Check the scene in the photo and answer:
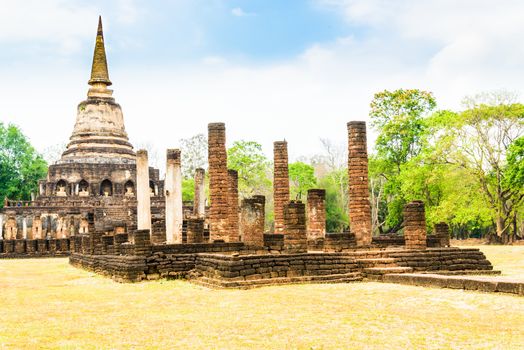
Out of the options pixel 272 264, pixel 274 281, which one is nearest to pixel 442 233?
pixel 272 264

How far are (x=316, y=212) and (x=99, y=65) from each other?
96.8ft

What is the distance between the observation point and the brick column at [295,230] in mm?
13461

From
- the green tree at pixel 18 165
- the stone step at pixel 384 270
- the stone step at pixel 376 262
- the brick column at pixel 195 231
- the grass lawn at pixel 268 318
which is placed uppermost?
the green tree at pixel 18 165

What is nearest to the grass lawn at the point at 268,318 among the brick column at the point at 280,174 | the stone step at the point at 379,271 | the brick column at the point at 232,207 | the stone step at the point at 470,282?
the stone step at the point at 470,282

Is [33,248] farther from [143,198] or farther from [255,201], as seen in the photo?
[255,201]

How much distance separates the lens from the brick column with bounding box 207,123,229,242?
667 inches

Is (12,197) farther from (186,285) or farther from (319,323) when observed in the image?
(319,323)

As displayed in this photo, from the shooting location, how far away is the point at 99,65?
42750mm

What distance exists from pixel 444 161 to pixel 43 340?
2878 cm

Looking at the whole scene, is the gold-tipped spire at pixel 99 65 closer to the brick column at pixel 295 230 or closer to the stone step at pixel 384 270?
the brick column at pixel 295 230

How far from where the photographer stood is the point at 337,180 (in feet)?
151

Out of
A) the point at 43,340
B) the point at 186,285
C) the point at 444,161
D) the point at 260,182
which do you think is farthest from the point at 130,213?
the point at 43,340

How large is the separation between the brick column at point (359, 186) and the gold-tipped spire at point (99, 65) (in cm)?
3024

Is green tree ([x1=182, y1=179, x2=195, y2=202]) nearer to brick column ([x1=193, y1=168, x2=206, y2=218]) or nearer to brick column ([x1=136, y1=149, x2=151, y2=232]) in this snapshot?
brick column ([x1=193, y1=168, x2=206, y2=218])
